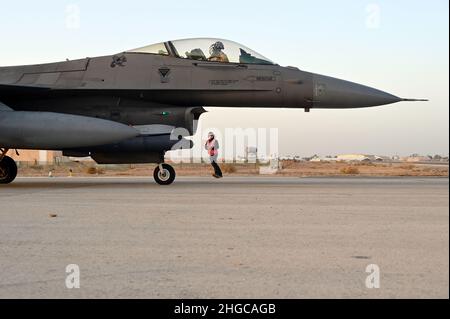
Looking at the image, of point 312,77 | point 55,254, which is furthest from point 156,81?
point 55,254

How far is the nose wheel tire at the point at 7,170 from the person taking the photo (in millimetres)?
13898

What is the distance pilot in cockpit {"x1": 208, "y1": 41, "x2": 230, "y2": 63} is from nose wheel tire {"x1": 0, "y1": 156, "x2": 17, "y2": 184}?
6259mm

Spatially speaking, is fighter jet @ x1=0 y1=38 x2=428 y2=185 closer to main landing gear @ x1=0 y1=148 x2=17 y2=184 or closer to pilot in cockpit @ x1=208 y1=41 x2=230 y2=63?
pilot in cockpit @ x1=208 y1=41 x2=230 y2=63

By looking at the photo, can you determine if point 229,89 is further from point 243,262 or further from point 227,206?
point 243,262

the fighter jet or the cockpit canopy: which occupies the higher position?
the cockpit canopy

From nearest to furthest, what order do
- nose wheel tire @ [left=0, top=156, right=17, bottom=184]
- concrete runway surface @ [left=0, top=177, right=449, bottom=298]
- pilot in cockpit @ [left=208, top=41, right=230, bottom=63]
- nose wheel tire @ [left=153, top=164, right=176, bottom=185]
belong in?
concrete runway surface @ [left=0, top=177, right=449, bottom=298] → pilot in cockpit @ [left=208, top=41, right=230, bottom=63] → nose wheel tire @ [left=153, top=164, right=176, bottom=185] → nose wheel tire @ [left=0, top=156, right=17, bottom=184]

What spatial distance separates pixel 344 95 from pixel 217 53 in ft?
10.6

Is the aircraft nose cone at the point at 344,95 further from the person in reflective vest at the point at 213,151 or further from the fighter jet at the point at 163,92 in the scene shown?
the person in reflective vest at the point at 213,151

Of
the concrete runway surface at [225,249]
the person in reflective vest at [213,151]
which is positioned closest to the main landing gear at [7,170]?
the person in reflective vest at [213,151]

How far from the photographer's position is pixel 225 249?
175 inches

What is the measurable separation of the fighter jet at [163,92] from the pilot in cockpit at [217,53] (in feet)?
0.08

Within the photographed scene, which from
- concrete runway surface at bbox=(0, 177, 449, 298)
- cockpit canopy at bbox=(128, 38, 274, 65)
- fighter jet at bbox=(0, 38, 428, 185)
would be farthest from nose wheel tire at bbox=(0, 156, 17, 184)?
concrete runway surface at bbox=(0, 177, 449, 298)

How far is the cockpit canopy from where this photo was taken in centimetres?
1247

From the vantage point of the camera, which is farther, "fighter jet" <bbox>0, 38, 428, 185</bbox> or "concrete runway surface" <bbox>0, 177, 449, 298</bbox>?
"fighter jet" <bbox>0, 38, 428, 185</bbox>
